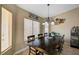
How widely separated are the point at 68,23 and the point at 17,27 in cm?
88

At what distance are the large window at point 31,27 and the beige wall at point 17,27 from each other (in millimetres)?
55

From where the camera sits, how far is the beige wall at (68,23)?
2.17 meters

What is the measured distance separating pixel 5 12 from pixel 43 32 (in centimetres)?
73

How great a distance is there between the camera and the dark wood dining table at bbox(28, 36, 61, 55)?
218cm

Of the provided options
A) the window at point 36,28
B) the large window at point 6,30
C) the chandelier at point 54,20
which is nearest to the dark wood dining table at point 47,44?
→ the window at point 36,28

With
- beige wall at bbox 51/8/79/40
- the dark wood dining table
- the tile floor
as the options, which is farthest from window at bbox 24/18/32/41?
beige wall at bbox 51/8/79/40

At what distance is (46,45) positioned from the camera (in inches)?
86.3

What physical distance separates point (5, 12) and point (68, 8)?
107cm

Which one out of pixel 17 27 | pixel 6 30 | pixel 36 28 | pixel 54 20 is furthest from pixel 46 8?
pixel 6 30
